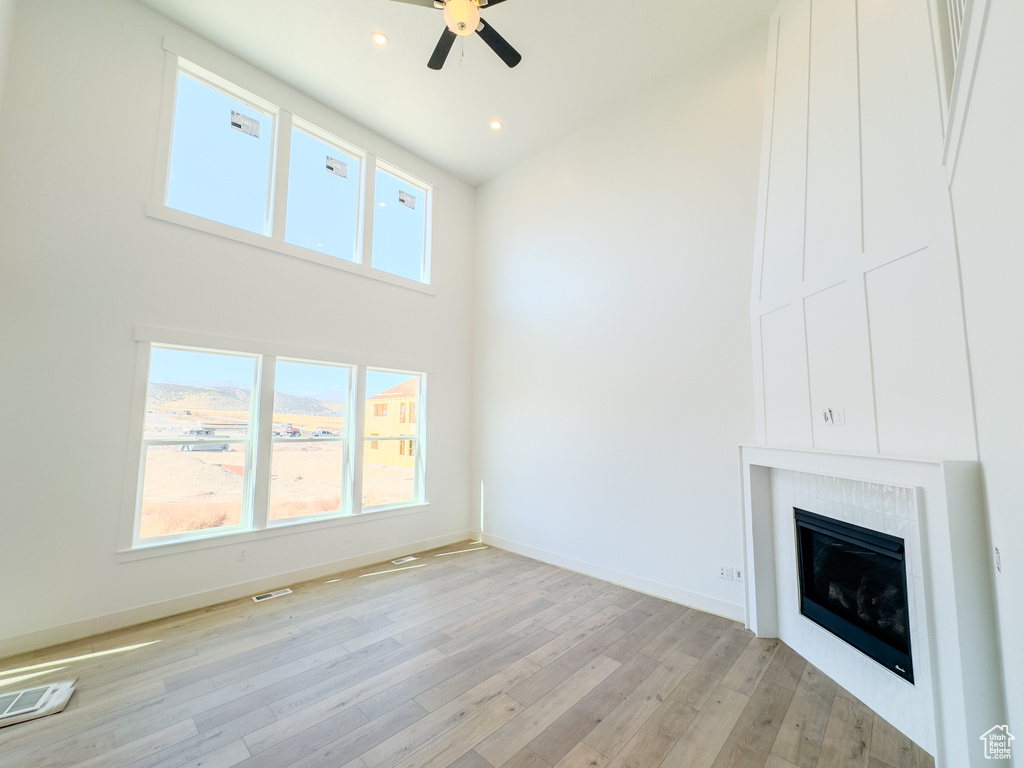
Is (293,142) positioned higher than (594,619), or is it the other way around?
(293,142)

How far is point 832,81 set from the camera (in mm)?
2594

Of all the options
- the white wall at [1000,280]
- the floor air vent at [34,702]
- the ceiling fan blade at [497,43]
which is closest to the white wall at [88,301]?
the floor air vent at [34,702]

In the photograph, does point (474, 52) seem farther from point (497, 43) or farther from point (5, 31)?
point (5, 31)

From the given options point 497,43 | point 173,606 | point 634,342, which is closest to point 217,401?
point 173,606

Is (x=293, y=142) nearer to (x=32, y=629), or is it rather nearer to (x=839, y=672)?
(x=32, y=629)

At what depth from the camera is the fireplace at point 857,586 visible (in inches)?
84.7

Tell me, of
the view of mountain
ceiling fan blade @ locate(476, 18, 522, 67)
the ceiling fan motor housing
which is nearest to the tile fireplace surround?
ceiling fan blade @ locate(476, 18, 522, 67)

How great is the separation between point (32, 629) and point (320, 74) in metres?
5.06

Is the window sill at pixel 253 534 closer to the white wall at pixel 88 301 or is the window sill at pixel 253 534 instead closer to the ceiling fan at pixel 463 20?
the white wall at pixel 88 301

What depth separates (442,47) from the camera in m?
3.09

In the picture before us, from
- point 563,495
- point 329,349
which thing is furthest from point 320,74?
point 563,495

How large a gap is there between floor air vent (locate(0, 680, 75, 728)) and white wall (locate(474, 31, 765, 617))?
3.71 metres

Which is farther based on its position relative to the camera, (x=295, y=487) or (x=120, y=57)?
(x=295, y=487)

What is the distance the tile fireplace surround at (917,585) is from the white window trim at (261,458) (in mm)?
3699
